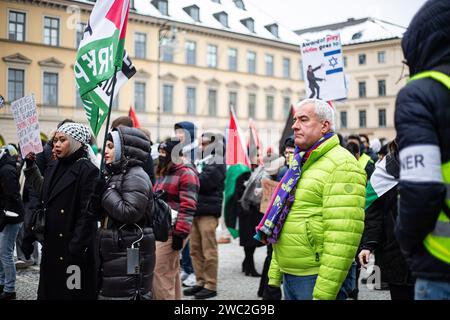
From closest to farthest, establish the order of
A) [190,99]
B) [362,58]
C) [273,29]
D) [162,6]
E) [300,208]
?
[300,208] → [162,6] → [190,99] → [273,29] → [362,58]

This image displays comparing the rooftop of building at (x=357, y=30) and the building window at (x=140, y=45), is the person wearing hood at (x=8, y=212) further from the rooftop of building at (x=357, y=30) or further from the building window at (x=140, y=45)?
the rooftop of building at (x=357, y=30)

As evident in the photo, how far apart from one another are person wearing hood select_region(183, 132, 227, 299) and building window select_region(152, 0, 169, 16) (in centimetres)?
3354

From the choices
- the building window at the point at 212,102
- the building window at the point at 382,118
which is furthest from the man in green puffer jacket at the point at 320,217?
the building window at the point at 382,118

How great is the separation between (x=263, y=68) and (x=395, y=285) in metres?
46.5

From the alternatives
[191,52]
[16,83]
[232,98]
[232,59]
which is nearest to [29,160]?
[16,83]

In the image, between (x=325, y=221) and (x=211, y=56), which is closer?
(x=325, y=221)

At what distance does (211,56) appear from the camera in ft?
149

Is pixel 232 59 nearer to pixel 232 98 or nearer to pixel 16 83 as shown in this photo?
pixel 232 98

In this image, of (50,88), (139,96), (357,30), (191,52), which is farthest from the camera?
A: (357,30)

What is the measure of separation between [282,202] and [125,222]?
52.2 inches

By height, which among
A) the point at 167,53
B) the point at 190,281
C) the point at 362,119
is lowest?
the point at 190,281

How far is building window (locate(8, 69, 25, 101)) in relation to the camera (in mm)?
35594

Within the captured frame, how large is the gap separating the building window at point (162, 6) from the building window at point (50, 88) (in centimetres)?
844

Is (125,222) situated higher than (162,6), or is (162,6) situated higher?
(162,6)
